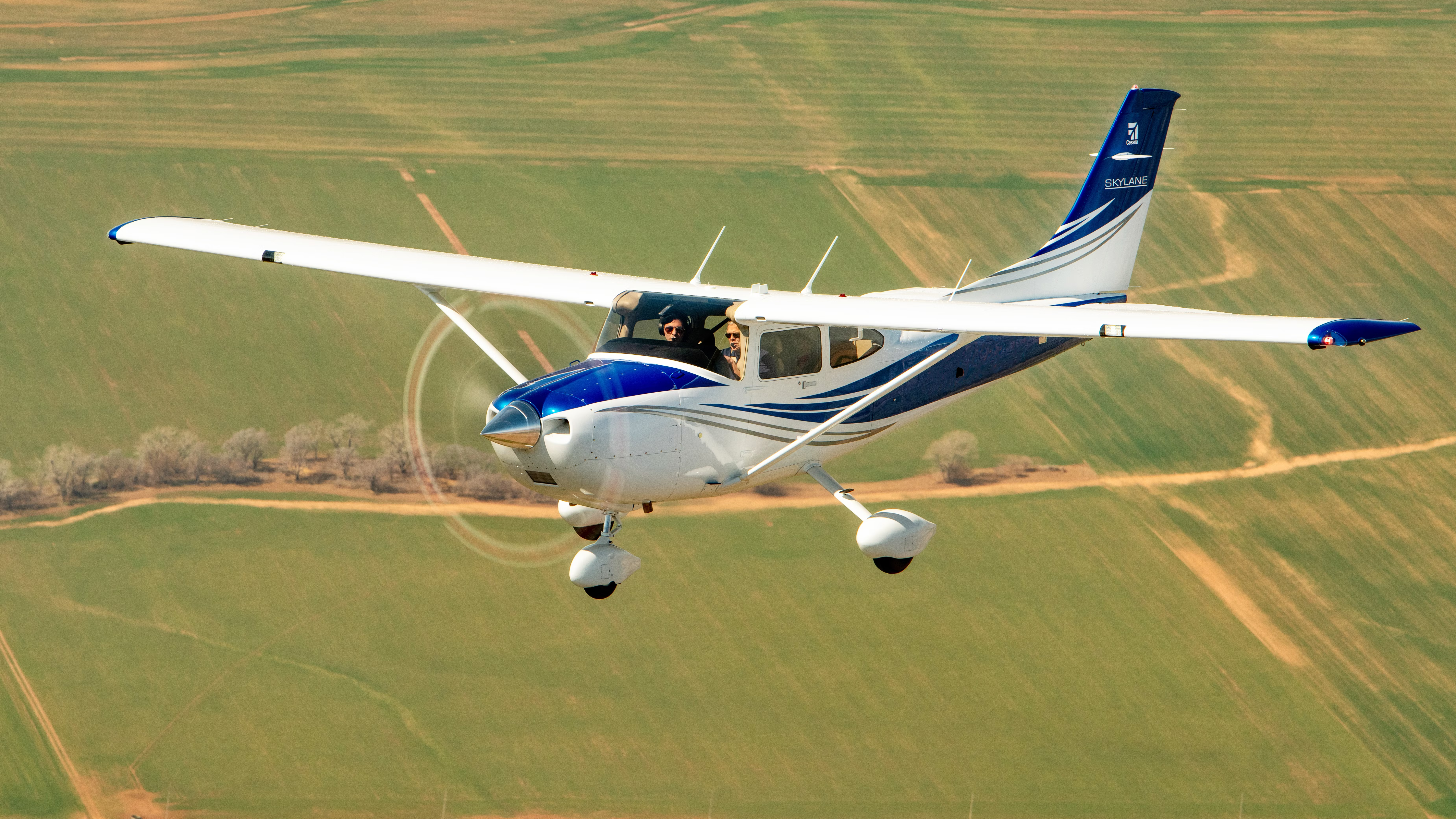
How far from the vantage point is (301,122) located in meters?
63.6

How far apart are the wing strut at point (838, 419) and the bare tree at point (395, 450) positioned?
2557cm

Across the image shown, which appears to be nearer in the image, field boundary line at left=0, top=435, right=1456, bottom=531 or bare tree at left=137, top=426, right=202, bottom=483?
field boundary line at left=0, top=435, right=1456, bottom=531

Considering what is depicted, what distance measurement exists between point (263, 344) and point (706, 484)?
31.3 meters

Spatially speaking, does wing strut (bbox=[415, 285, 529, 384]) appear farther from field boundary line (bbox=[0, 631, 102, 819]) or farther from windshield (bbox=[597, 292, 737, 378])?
field boundary line (bbox=[0, 631, 102, 819])

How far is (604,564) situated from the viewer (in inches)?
936

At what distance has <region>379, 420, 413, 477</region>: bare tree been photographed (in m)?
49.0

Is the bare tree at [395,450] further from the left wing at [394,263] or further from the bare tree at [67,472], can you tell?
the left wing at [394,263]

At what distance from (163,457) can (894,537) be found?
2991 cm

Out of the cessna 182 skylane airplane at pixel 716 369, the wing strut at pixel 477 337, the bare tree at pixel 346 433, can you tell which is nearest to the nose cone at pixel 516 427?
the cessna 182 skylane airplane at pixel 716 369

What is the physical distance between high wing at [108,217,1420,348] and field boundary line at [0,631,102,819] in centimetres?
2036

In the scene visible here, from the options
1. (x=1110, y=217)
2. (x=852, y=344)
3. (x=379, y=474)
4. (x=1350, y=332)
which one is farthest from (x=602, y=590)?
(x=379, y=474)

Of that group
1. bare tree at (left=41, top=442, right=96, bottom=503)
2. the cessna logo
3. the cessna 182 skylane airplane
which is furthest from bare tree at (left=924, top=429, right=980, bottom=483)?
bare tree at (left=41, top=442, right=96, bottom=503)

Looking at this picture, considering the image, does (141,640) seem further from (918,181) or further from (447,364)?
(918,181)

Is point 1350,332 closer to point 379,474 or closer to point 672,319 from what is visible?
point 672,319
